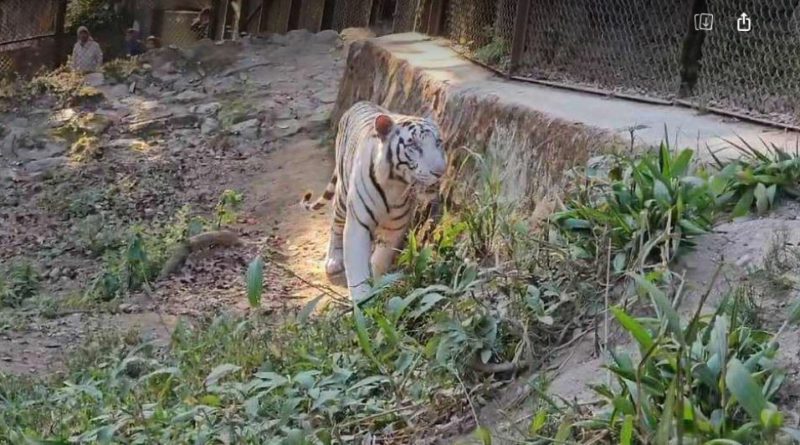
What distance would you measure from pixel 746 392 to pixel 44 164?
9778mm

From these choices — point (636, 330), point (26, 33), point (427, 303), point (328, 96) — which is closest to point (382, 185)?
point (427, 303)

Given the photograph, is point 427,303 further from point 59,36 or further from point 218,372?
point 59,36

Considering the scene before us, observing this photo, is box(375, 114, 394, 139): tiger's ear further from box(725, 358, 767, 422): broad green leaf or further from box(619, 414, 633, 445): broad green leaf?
box(725, 358, 767, 422): broad green leaf

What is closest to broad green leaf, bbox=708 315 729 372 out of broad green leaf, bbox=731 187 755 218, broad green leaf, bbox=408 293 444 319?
broad green leaf, bbox=731 187 755 218

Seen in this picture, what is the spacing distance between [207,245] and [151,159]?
3326 mm

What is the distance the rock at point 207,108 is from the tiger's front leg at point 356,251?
5772mm

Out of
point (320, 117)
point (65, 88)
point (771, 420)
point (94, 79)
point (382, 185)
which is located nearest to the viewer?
point (771, 420)

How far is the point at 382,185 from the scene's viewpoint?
6.97m

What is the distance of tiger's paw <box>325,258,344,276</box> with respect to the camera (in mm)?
7664

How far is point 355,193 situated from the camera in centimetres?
715

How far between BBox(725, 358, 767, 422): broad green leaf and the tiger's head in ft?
12.9

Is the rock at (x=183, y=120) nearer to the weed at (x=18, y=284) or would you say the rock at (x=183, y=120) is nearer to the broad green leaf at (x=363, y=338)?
the weed at (x=18, y=284)

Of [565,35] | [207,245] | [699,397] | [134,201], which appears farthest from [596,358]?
[134,201]

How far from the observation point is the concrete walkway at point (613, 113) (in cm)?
527
